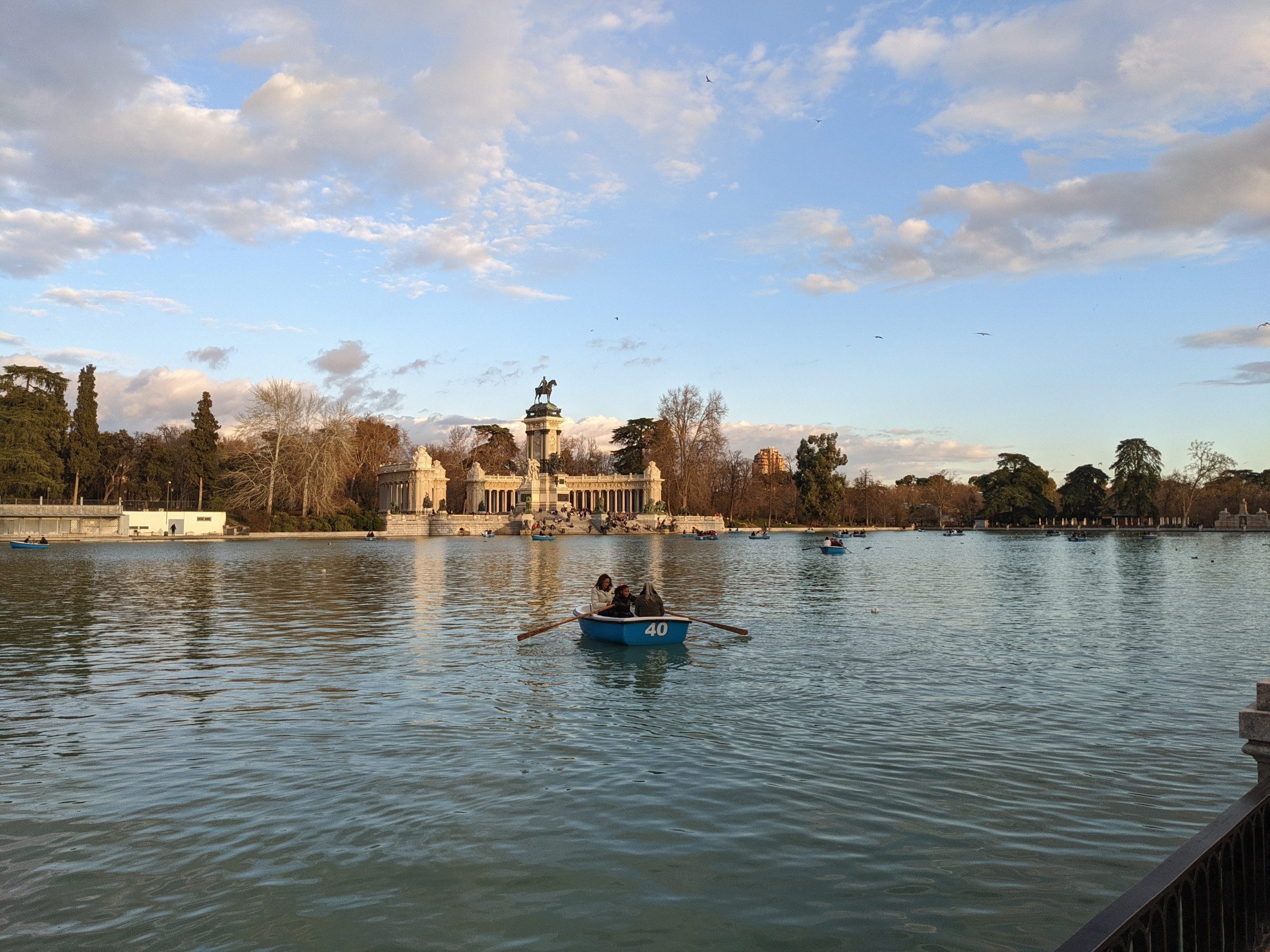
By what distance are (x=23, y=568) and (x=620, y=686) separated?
37.7 metres

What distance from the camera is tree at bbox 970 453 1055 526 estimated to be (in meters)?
128

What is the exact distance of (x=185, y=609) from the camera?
2464cm

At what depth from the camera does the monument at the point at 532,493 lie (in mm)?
97000

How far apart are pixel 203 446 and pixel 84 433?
33.3 feet

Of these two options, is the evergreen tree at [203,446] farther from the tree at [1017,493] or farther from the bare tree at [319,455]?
the tree at [1017,493]

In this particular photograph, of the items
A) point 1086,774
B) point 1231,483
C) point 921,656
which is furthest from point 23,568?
point 1231,483

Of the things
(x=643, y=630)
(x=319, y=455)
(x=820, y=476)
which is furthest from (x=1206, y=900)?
(x=820, y=476)

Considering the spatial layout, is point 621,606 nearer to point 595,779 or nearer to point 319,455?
point 595,779

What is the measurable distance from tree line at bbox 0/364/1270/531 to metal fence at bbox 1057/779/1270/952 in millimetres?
84256

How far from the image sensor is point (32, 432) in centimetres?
7431

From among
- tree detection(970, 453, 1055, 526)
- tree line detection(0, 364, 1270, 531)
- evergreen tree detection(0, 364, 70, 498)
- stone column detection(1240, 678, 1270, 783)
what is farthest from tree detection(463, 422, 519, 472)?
stone column detection(1240, 678, 1270, 783)

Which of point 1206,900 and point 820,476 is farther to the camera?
point 820,476

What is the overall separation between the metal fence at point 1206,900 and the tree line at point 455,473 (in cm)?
8426

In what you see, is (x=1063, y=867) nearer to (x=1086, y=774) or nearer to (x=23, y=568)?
(x=1086, y=774)
